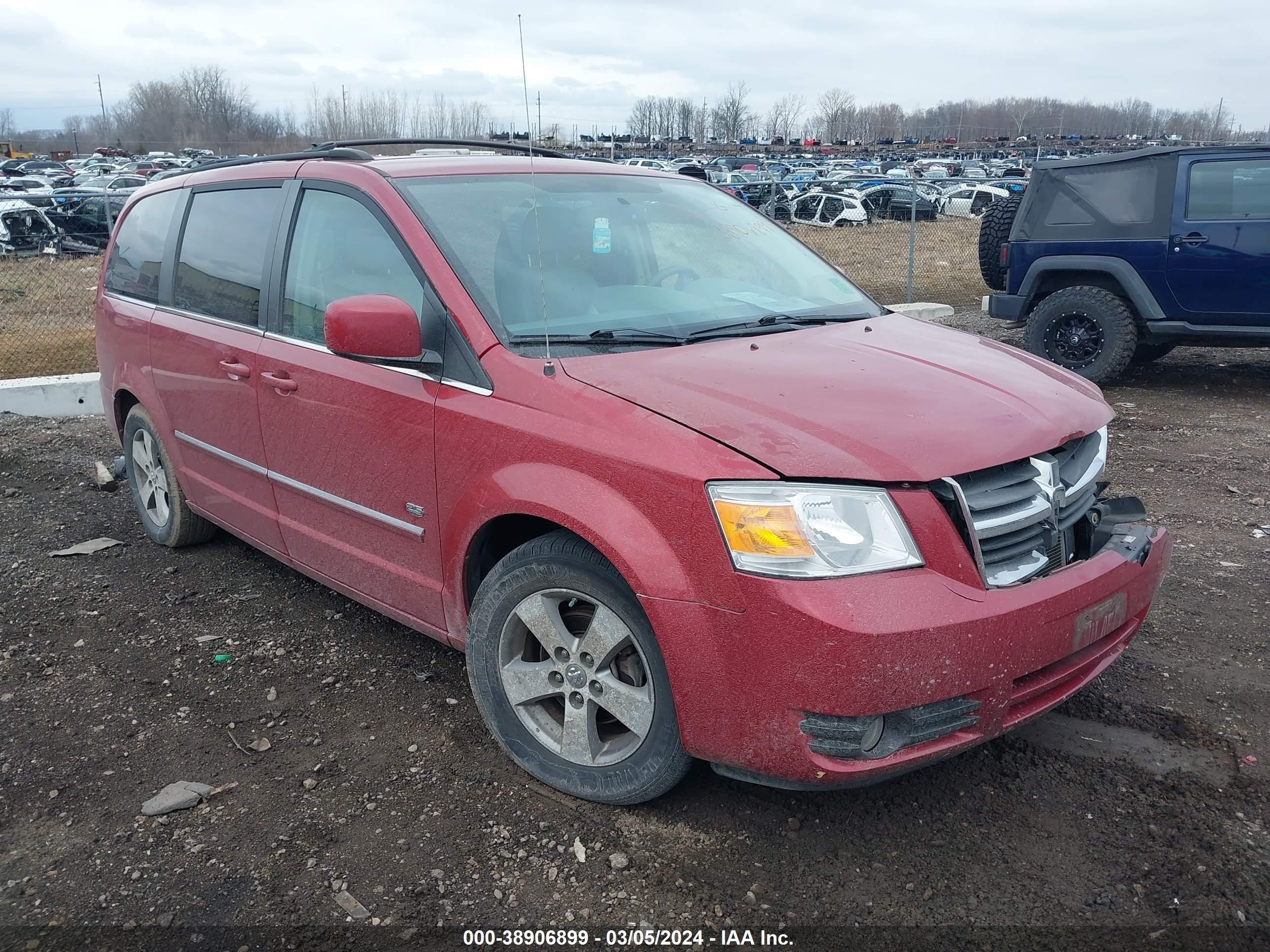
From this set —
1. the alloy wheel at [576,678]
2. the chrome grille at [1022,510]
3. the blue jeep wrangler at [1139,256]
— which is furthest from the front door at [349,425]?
the blue jeep wrangler at [1139,256]

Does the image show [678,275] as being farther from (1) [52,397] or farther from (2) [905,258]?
(2) [905,258]

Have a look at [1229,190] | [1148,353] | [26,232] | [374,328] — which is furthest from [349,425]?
[26,232]

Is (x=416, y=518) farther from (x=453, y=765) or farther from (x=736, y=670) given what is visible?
(x=736, y=670)

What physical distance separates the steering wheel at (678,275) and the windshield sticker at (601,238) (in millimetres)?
190

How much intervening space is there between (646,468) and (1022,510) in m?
0.99

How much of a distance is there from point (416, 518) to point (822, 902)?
1.65 meters

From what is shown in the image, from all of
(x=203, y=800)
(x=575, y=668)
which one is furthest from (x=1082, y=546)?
(x=203, y=800)

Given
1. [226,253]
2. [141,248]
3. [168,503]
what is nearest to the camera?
[226,253]

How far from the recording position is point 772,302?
11.8ft

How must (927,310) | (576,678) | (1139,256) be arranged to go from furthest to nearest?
(927,310)
(1139,256)
(576,678)

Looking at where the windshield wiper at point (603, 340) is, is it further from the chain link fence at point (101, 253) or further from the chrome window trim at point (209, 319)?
the chain link fence at point (101, 253)

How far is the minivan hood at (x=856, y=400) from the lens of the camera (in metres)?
2.44

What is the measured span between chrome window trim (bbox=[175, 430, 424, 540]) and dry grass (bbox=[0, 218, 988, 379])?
4.28 meters

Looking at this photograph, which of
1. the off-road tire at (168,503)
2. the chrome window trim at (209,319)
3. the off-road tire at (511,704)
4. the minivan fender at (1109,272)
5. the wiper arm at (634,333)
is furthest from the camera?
the minivan fender at (1109,272)
